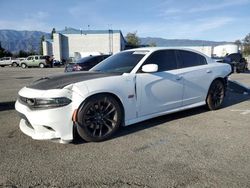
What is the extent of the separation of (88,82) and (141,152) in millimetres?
1343

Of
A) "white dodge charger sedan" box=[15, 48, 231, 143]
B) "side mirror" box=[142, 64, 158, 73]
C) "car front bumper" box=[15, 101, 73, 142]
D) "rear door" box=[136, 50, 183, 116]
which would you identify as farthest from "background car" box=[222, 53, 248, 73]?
"car front bumper" box=[15, 101, 73, 142]

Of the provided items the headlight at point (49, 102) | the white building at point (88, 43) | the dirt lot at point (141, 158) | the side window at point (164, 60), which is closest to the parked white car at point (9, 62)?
the white building at point (88, 43)

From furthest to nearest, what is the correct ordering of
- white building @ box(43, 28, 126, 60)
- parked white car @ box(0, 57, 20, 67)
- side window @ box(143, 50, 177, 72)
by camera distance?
white building @ box(43, 28, 126, 60) < parked white car @ box(0, 57, 20, 67) < side window @ box(143, 50, 177, 72)

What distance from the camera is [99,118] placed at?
4469 mm

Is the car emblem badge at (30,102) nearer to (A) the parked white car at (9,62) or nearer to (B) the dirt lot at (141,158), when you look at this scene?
(B) the dirt lot at (141,158)

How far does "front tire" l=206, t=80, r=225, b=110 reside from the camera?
6.50 meters

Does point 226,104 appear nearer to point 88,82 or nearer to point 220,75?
point 220,75

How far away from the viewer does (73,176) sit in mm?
3307

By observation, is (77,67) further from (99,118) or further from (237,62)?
(237,62)

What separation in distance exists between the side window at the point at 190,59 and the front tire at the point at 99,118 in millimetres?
2076

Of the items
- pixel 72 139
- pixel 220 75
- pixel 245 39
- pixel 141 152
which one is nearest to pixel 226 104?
pixel 220 75

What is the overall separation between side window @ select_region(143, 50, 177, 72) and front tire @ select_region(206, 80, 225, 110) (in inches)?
54.7

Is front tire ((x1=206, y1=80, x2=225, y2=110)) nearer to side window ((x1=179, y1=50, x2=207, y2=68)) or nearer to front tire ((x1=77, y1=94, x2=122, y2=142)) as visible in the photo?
side window ((x1=179, y1=50, x2=207, y2=68))

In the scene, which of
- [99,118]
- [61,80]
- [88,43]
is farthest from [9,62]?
[99,118]
